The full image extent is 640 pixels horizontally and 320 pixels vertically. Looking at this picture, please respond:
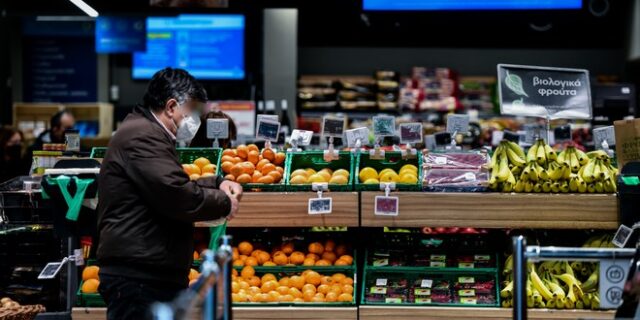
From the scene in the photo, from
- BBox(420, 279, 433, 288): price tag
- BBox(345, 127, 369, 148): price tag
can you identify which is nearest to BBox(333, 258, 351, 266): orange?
BBox(420, 279, 433, 288): price tag

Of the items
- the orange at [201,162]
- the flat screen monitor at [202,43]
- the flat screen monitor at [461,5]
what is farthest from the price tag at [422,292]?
the flat screen monitor at [202,43]

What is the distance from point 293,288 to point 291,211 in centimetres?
45

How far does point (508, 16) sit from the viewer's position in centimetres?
880

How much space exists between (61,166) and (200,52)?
22.4 ft

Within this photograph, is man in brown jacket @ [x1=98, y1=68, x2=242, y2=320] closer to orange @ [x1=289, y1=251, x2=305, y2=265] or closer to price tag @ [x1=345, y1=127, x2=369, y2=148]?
orange @ [x1=289, y1=251, x2=305, y2=265]

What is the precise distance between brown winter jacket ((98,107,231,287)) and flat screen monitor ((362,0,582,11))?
5200 mm

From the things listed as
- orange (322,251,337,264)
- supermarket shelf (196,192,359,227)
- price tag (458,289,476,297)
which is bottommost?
price tag (458,289,476,297)

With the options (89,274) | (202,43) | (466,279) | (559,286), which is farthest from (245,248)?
(202,43)

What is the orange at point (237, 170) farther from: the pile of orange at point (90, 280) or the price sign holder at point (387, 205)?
the pile of orange at point (90, 280)

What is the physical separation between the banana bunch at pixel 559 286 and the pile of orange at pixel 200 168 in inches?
72.6

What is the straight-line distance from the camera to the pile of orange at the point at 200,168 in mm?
5438

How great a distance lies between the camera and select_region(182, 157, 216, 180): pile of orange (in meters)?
5.44

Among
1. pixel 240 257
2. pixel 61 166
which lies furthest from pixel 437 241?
pixel 61 166

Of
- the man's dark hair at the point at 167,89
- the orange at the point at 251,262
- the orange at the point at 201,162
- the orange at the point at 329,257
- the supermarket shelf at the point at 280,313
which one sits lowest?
the supermarket shelf at the point at 280,313
